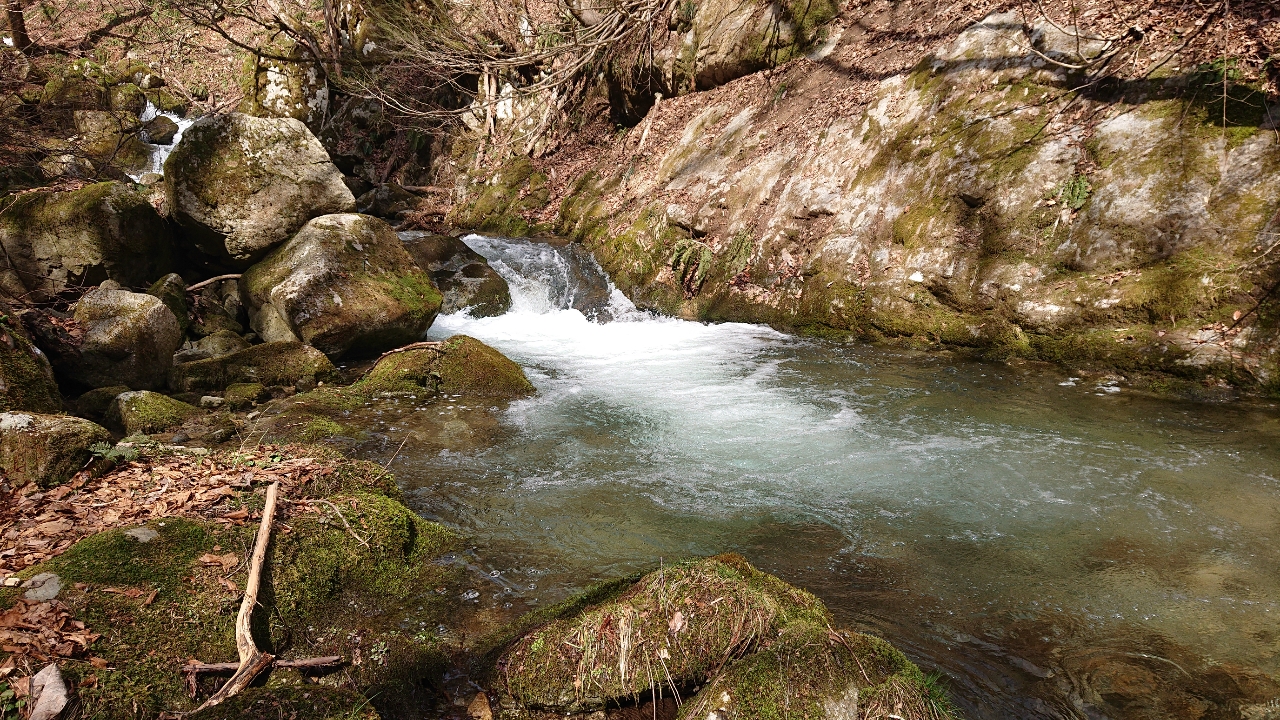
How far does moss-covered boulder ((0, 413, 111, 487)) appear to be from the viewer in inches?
144

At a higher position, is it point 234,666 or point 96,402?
point 234,666

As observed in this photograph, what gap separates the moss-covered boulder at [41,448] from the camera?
366 centimetres

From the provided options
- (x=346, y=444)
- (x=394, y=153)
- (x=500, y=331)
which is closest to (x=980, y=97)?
(x=500, y=331)

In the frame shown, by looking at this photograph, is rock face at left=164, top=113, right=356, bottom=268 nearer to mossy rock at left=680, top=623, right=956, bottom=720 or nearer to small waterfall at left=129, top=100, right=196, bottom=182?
mossy rock at left=680, top=623, right=956, bottom=720

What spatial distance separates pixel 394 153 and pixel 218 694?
21338 millimetres

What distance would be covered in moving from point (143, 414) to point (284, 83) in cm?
1721

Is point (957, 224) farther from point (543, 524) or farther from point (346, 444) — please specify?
point (346, 444)

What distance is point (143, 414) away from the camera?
6.50 m

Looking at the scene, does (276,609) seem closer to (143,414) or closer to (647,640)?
(647,640)

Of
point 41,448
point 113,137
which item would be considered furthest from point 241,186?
point 113,137

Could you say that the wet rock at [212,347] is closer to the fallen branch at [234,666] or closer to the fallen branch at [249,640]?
the fallen branch at [249,640]

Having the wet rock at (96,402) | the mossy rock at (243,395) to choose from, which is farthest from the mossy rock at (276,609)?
the wet rock at (96,402)

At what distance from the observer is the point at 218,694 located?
274cm

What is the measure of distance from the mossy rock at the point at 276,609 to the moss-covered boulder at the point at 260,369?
4.82 meters
